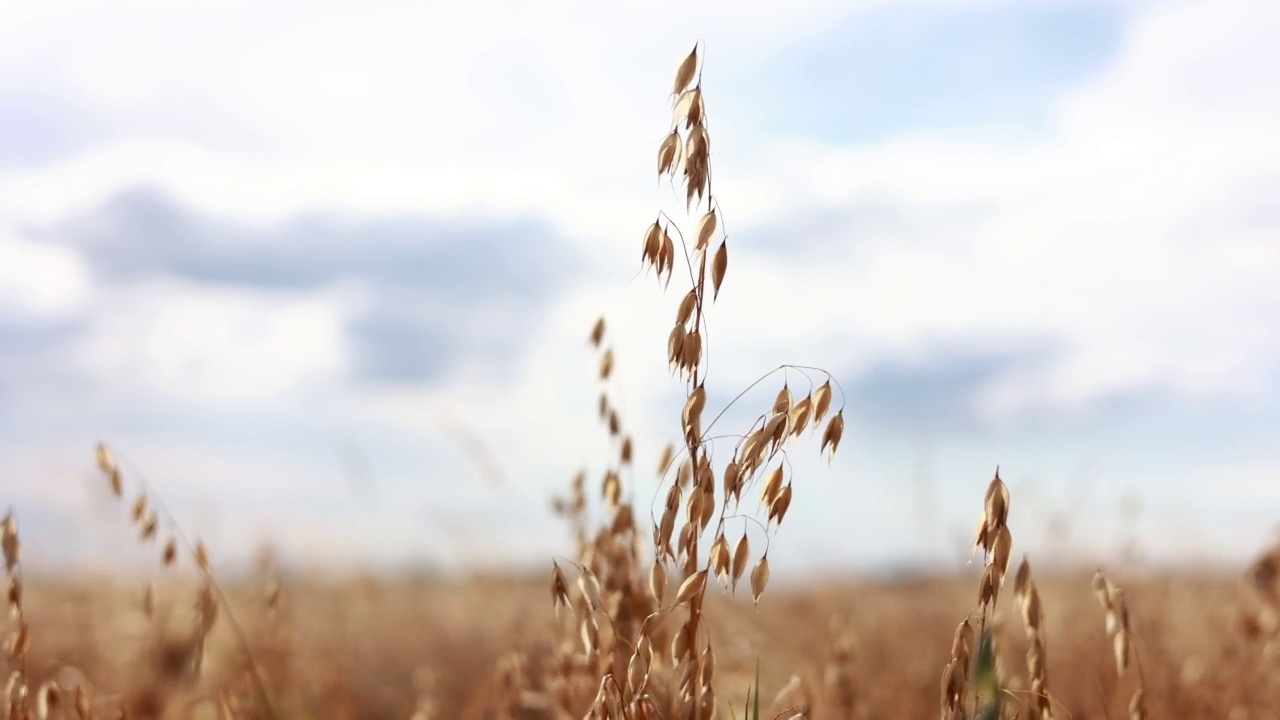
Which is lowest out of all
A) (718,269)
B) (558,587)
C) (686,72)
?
(558,587)

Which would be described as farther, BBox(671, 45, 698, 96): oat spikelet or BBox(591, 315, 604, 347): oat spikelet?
BBox(591, 315, 604, 347): oat spikelet

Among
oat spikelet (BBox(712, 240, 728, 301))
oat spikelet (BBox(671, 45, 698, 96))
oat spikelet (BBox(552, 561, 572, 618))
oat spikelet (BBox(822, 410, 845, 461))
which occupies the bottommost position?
oat spikelet (BBox(552, 561, 572, 618))

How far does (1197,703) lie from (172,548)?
260cm

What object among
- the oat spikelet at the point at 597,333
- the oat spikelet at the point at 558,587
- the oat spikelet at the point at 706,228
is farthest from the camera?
the oat spikelet at the point at 597,333

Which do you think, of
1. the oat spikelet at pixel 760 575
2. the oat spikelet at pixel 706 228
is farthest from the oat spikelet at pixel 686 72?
the oat spikelet at pixel 760 575

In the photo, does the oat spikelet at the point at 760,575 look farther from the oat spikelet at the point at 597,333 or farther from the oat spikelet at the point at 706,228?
the oat spikelet at the point at 597,333

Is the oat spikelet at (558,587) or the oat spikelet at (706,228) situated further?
the oat spikelet at (558,587)

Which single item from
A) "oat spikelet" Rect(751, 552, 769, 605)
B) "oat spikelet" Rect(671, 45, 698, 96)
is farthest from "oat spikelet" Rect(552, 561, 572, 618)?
"oat spikelet" Rect(671, 45, 698, 96)

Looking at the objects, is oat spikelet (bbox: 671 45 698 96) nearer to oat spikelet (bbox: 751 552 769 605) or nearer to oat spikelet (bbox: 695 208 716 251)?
oat spikelet (bbox: 695 208 716 251)

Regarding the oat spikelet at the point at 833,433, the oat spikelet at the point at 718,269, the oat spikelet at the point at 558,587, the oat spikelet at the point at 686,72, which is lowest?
the oat spikelet at the point at 558,587

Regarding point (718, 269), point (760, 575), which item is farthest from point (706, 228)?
point (760, 575)

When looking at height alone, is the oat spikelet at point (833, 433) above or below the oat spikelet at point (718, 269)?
below

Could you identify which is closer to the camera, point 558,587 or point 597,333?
point 558,587

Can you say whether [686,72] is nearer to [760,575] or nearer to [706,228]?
[706,228]
